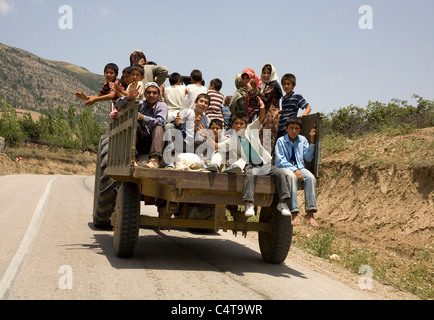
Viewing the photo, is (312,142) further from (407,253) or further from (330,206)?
(330,206)

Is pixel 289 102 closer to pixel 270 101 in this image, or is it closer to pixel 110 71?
pixel 270 101

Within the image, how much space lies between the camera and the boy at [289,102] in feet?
25.7

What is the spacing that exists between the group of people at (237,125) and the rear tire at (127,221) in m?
0.48

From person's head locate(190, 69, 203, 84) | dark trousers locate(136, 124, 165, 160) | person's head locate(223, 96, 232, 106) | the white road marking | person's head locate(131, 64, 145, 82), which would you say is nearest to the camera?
the white road marking

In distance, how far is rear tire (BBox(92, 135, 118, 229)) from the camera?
8930 millimetres

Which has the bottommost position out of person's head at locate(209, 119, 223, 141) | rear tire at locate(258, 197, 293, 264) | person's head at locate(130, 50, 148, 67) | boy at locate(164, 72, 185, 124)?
rear tire at locate(258, 197, 293, 264)

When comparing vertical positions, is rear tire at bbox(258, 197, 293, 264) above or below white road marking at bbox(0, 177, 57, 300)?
above

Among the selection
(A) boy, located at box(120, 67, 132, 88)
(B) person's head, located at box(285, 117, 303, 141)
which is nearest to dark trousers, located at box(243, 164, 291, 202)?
(B) person's head, located at box(285, 117, 303, 141)

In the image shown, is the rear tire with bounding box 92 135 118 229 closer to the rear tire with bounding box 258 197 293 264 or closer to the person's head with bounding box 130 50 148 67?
the person's head with bounding box 130 50 148 67

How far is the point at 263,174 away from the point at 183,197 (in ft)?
3.67

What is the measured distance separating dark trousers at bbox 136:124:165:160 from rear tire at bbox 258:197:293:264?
5.80 ft

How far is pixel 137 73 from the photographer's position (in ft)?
25.4

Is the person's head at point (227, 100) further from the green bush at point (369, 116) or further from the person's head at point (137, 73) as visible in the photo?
the green bush at point (369, 116)
